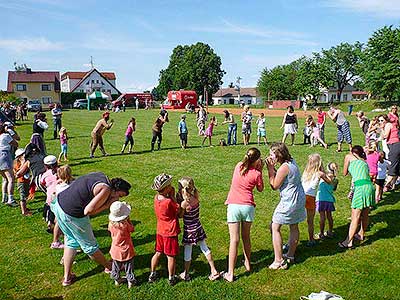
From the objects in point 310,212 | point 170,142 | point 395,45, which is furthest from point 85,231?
point 395,45

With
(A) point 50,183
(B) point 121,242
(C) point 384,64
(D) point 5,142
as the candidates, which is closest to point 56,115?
(D) point 5,142

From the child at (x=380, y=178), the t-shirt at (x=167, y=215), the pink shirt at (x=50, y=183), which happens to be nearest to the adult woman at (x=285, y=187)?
the t-shirt at (x=167, y=215)

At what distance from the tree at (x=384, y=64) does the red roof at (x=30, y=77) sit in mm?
55245

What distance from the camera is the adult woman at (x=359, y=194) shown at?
21.6ft

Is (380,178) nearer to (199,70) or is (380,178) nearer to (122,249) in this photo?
(122,249)

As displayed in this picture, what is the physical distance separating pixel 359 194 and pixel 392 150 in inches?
149

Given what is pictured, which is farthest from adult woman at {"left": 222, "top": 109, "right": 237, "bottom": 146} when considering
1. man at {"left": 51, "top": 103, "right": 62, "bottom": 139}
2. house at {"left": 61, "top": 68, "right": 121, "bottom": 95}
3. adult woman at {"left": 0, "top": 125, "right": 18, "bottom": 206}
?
house at {"left": 61, "top": 68, "right": 121, "bottom": 95}

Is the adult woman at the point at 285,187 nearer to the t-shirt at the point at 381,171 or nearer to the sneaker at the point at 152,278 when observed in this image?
the sneaker at the point at 152,278

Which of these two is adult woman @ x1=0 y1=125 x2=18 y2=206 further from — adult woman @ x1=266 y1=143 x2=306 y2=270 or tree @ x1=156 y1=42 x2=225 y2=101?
tree @ x1=156 y1=42 x2=225 y2=101

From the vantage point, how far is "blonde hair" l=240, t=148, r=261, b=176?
560 cm

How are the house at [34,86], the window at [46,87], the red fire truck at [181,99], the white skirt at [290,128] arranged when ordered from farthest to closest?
the window at [46,87] → the house at [34,86] → the red fire truck at [181,99] → the white skirt at [290,128]

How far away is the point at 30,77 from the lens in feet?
245

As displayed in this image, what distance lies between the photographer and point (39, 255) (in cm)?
682

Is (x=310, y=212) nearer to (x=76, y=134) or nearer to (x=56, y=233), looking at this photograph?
(x=56, y=233)
